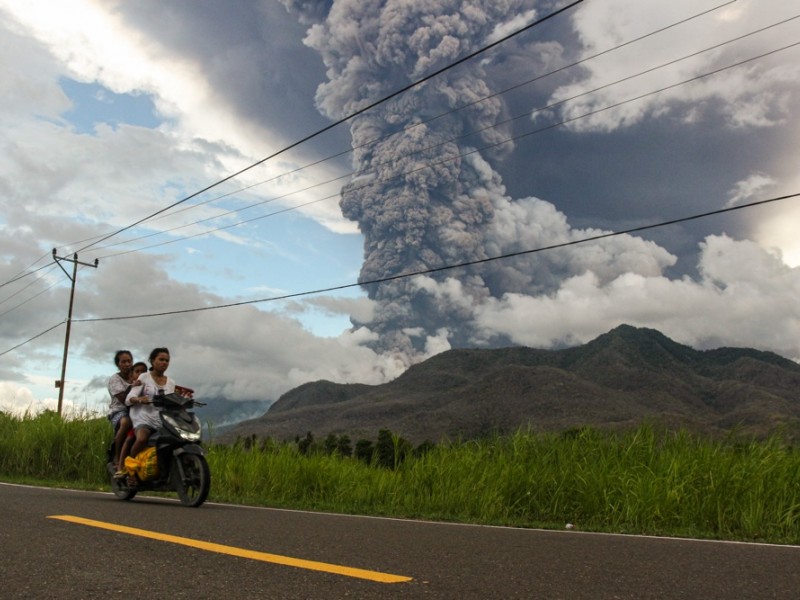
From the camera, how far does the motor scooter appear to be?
27.8 feet

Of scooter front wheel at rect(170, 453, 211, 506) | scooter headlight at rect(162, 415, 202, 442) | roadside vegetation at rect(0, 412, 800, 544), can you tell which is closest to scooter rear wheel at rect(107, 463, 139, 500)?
scooter front wheel at rect(170, 453, 211, 506)

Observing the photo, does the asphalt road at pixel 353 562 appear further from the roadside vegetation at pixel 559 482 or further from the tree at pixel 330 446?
the tree at pixel 330 446

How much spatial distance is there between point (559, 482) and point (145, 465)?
5.53 metres

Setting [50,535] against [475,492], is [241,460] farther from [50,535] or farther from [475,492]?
[50,535]

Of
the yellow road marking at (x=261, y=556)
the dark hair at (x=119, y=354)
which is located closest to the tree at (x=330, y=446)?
the dark hair at (x=119, y=354)

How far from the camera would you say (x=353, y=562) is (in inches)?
179

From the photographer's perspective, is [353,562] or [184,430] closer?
[353,562]

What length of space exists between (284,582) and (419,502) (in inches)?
279

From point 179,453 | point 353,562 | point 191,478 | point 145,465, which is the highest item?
point 179,453

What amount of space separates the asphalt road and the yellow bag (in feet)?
5.98

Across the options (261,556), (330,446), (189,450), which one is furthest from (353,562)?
(330,446)

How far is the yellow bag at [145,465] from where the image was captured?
873cm

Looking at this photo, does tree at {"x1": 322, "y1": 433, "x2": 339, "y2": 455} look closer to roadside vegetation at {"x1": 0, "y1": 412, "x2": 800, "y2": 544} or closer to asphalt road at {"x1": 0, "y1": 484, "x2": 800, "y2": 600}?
roadside vegetation at {"x1": 0, "y1": 412, "x2": 800, "y2": 544}

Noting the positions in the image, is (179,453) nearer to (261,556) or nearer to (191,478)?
(191,478)
